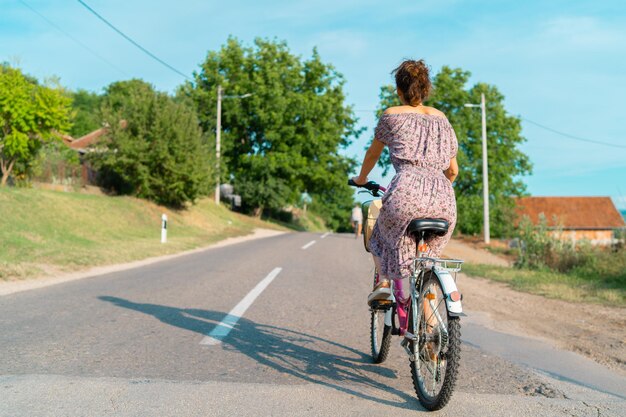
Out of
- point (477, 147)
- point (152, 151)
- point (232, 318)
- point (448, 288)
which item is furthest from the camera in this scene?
point (477, 147)

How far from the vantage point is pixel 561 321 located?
22.8ft

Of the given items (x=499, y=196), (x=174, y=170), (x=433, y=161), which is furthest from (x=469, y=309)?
(x=499, y=196)

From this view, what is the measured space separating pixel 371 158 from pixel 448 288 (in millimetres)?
1174

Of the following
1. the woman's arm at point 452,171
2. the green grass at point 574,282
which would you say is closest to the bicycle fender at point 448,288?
the woman's arm at point 452,171

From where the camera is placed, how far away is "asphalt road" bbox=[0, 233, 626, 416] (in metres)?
3.47

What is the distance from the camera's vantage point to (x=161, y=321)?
6.13 metres

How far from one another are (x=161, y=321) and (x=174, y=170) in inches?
850

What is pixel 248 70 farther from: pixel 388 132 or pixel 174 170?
pixel 388 132

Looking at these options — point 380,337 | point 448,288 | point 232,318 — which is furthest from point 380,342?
point 232,318

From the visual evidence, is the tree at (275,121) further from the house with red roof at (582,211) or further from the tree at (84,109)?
the house with red roof at (582,211)

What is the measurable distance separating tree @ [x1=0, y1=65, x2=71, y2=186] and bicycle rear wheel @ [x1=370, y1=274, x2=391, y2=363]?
17524mm

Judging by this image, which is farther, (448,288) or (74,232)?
(74,232)

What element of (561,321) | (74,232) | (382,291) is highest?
(382,291)

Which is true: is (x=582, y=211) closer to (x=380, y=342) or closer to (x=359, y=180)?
(x=380, y=342)
